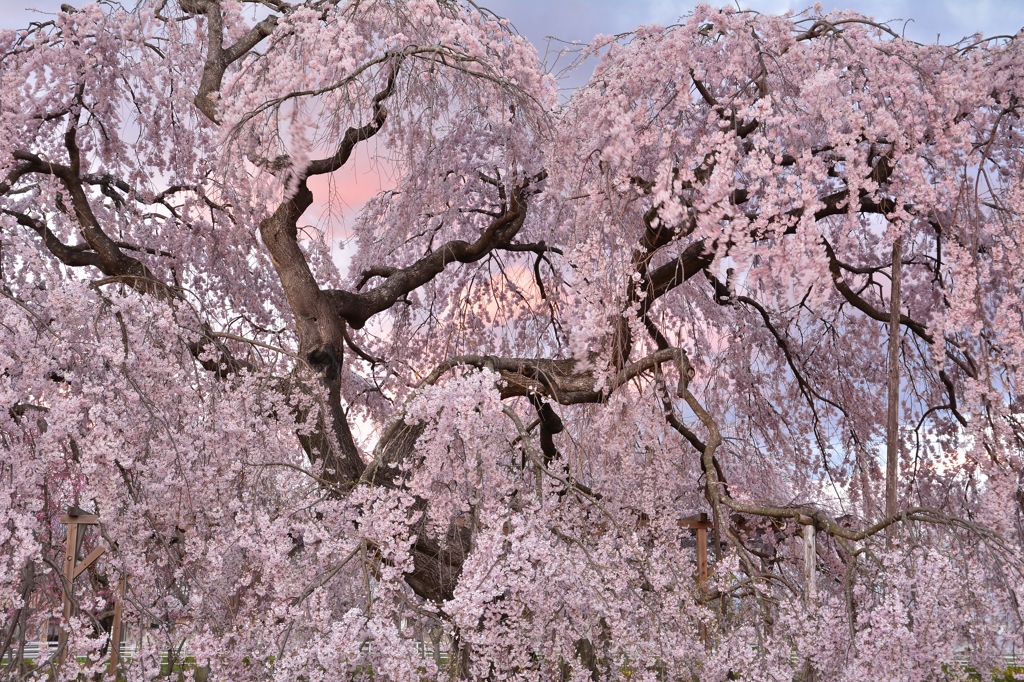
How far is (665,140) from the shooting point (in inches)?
201

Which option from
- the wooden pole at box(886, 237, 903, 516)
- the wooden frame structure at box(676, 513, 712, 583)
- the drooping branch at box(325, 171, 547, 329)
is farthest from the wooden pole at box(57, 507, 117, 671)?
the wooden pole at box(886, 237, 903, 516)

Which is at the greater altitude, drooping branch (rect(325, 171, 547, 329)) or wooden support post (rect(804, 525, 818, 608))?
drooping branch (rect(325, 171, 547, 329))

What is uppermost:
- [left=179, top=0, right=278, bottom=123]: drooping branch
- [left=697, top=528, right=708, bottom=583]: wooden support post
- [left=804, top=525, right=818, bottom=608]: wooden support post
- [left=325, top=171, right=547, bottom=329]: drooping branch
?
[left=179, top=0, right=278, bottom=123]: drooping branch

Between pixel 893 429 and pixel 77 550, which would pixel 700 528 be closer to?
pixel 893 429

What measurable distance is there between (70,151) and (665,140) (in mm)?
4652

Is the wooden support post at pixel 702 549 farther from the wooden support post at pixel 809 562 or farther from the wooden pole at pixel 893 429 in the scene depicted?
the wooden pole at pixel 893 429

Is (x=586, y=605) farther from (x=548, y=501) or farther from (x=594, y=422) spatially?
(x=594, y=422)

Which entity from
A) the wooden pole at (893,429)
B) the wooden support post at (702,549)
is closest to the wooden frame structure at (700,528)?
the wooden support post at (702,549)

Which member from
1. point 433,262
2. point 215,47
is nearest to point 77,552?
point 433,262

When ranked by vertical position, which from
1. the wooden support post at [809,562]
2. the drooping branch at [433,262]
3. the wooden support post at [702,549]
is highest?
the drooping branch at [433,262]

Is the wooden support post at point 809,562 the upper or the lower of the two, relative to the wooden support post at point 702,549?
lower

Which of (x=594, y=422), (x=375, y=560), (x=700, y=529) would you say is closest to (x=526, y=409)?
(x=700, y=529)

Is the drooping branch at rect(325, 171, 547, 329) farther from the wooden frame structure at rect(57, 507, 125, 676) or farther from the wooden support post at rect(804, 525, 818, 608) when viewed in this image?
the wooden support post at rect(804, 525, 818, 608)

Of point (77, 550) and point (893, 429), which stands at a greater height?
point (893, 429)
